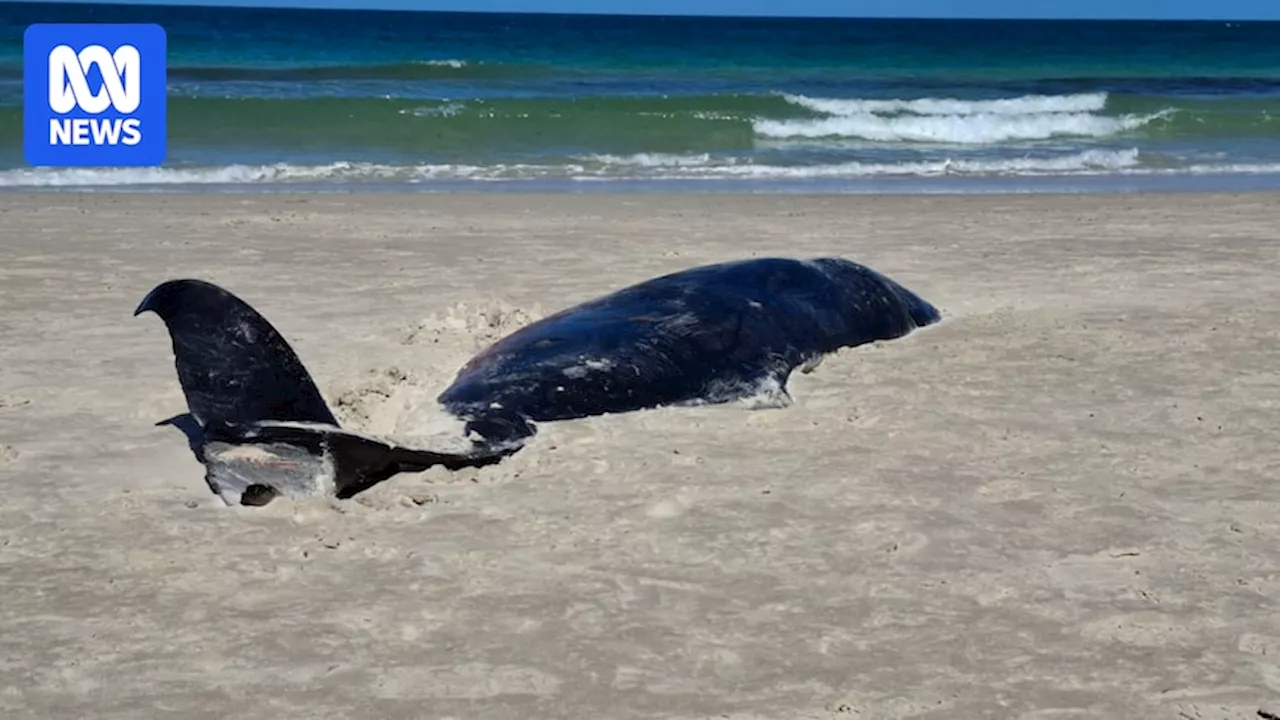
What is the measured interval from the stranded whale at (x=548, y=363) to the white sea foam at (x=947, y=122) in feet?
55.4

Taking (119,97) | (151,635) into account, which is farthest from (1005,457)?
(119,97)

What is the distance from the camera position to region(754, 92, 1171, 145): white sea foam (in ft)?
80.0

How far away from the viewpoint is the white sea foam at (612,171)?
15.5m

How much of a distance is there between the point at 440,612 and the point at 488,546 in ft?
1.66

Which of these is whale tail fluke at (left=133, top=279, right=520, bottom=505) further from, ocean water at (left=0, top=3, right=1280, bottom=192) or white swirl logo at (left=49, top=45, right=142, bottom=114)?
ocean water at (left=0, top=3, right=1280, bottom=192)

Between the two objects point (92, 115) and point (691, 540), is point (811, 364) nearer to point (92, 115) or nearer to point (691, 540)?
point (691, 540)

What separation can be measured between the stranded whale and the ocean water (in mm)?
8716

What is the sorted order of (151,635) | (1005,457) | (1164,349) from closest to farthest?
(151,635) → (1005,457) → (1164,349)

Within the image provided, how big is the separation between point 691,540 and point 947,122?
22046 mm

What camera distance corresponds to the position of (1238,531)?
15.4 ft

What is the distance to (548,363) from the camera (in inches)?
226

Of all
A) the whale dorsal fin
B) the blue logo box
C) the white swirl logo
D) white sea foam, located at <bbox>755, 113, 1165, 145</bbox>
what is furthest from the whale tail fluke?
white sea foam, located at <bbox>755, 113, 1165, 145</bbox>

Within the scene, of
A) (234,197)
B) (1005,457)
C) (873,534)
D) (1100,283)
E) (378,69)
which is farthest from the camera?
(378,69)

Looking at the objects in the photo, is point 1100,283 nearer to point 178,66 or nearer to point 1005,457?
point 1005,457
